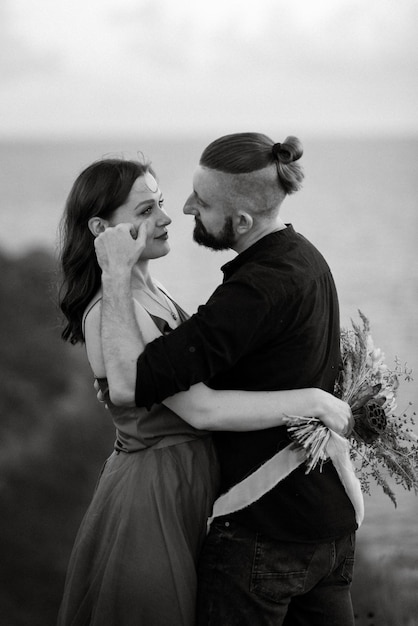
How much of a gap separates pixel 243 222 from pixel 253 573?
0.89 meters

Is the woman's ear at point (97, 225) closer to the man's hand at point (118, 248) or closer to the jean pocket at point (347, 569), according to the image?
the man's hand at point (118, 248)

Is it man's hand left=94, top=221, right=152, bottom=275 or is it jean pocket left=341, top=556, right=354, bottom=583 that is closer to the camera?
man's hand left=94, top=221, right=152, bottom=275

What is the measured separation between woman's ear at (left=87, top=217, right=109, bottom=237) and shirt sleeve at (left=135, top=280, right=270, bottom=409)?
469mm

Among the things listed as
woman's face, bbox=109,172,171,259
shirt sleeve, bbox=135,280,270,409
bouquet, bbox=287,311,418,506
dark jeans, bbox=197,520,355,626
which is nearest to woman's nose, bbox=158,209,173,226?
woman's face, bbox=109,172,171,259

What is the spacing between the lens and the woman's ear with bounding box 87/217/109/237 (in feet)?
8.03

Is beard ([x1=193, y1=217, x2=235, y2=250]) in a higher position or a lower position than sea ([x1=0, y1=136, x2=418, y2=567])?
lower

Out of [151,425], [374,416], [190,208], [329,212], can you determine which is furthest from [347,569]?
[329,212]

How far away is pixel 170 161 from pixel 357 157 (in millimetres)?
12826

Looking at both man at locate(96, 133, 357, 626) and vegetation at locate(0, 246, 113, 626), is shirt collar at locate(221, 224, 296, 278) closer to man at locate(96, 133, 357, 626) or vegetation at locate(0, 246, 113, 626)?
man at locate(96, 133, 357, 626)

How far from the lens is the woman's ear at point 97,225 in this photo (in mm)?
2447

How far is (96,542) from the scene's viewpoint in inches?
96.8

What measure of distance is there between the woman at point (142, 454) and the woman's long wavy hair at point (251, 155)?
276mm

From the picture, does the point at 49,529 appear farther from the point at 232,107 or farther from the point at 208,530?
the point at 232,107

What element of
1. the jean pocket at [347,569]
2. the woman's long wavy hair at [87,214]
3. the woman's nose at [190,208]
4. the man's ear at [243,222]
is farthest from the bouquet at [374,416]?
the woman's long wavy hair at [87,214]
